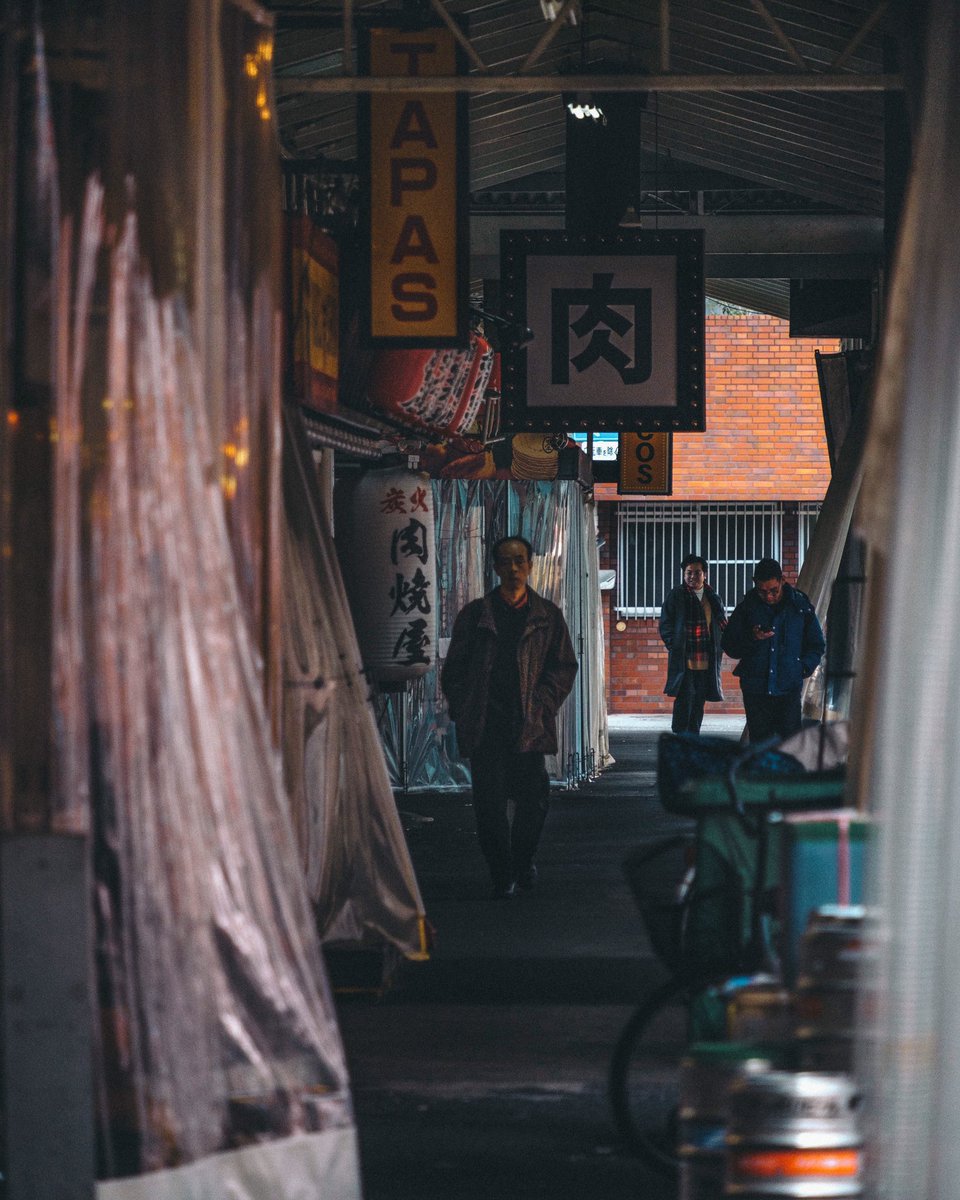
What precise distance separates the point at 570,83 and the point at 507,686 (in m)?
3.49

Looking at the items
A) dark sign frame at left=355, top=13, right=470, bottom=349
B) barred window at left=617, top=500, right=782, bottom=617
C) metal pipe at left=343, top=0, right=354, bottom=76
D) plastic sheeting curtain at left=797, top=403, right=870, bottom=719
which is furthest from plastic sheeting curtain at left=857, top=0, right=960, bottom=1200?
barred window at left=617, top=500, right=782, bottom=617

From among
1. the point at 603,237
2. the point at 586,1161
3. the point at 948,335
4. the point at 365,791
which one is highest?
the point at 603,237

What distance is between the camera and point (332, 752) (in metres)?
7.14

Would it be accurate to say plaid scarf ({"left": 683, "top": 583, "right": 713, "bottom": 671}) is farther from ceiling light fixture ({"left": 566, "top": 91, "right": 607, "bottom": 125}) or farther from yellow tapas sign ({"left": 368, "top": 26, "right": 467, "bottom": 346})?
yellow tapas sign ({"left": 368, "top": 26, "right": 467, "bottom": 346})

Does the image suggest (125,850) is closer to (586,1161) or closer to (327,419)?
(586,1161)

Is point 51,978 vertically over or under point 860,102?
under

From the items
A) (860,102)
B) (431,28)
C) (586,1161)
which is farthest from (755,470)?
(586,1161)

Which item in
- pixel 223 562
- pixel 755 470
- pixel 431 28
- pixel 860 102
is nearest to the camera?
pixel 223 562

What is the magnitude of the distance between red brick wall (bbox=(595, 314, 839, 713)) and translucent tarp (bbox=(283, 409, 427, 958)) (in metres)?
17.6

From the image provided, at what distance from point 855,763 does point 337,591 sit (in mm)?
3430

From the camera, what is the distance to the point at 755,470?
24.8 meters

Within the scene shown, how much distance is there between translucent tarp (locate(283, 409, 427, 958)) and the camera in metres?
6.90

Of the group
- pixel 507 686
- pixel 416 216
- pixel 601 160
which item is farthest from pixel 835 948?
pixel 601 160

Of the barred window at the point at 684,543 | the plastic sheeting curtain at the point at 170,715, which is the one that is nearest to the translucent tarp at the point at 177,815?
the plastic sheeting curtain at the point at 170,715
